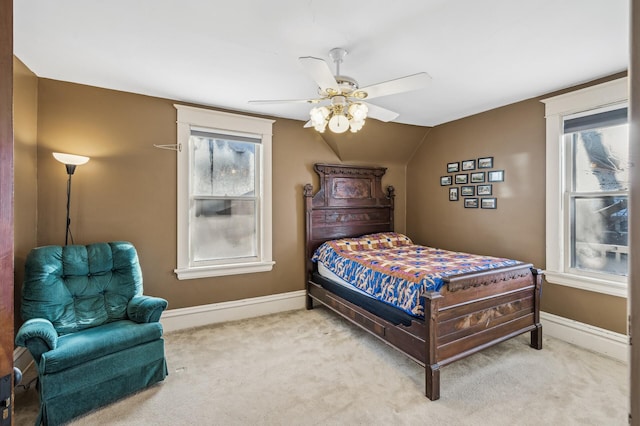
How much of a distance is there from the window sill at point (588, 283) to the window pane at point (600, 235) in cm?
15

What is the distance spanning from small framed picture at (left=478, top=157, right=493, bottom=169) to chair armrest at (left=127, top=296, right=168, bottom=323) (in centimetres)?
371

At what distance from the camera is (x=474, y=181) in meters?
3.78

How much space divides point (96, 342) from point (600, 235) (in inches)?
169

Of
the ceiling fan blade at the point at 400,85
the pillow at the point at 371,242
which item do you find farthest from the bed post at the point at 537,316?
the ceiling fan blade at the point at 400,85

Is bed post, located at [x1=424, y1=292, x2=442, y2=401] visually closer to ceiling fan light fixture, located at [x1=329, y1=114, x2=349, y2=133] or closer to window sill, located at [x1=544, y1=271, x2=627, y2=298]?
ceiling fan light fixture, located at [x1=329, y1=114, x2=349, y2=133]

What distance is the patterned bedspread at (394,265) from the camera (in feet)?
7.60

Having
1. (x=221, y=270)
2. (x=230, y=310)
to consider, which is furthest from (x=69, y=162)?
(x=230, y=310)

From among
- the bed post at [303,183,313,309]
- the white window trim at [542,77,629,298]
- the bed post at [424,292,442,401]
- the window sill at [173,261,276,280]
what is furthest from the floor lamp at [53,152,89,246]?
the white window trim at [542,77,629,298]

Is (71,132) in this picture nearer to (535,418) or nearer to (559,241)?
(535,418)

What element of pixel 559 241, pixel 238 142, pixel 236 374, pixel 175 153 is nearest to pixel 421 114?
pixel 559 241

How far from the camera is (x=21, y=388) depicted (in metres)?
2.14

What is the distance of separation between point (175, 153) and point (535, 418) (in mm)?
3784

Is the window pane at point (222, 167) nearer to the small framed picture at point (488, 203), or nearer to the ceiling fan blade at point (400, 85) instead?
the ceiling fan blade at point (400, 85)

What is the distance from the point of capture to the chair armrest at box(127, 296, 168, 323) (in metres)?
2.30
